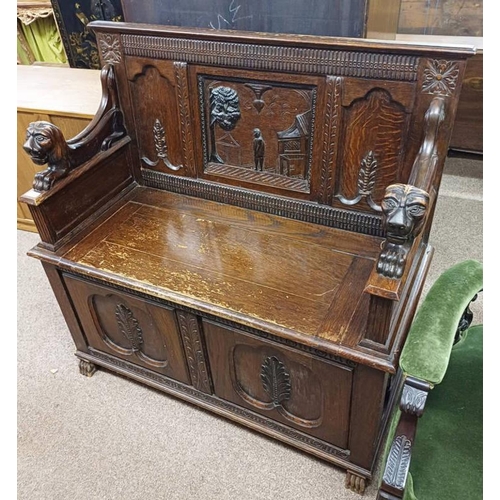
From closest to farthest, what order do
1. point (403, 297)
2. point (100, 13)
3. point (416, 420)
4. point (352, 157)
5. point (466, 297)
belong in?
1. point (416, 420)
2. point (466, 297)
3. point (403, 297)
4. point (352, 157)
5. point (100, 13)

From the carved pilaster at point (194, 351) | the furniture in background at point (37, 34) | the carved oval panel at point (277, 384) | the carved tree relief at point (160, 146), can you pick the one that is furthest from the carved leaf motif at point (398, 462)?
the furniture in background at point (37, 34)

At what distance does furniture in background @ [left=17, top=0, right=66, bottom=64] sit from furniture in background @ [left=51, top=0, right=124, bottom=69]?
55 cm

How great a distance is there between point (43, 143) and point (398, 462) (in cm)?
133

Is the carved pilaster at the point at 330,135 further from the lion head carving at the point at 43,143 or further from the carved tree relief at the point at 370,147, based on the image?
the lion head carving at the point at 43,143

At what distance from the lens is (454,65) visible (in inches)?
49.1

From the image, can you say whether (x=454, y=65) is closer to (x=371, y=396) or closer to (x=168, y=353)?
(x=371, y=396)

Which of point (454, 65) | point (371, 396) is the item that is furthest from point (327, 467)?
point (454, 65)

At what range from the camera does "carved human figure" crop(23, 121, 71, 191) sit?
1.47 meters

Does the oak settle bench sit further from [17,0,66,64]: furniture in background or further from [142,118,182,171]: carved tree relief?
[17,0,66,64]: furniture in background

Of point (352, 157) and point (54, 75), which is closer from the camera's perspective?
point (352, 157)


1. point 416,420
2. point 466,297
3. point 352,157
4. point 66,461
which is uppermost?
point 352,157

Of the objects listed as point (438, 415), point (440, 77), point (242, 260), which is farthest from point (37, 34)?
point (438, 415)

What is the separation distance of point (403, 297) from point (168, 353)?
82 centimetres

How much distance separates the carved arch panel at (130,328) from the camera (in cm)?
157
